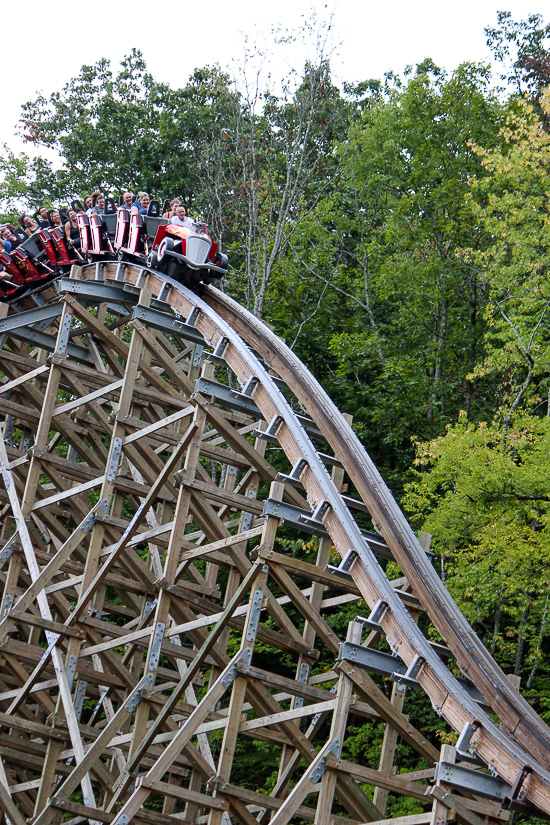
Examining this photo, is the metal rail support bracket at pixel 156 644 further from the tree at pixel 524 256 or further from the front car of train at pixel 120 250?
the tree at pixel 524 256

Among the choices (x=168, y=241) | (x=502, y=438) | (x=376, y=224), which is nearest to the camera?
(x=168, y=241)

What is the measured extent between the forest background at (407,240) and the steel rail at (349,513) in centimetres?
306

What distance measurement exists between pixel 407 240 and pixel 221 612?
41.6ft

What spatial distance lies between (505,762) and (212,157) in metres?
16.4

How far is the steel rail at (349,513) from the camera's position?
6301 mm

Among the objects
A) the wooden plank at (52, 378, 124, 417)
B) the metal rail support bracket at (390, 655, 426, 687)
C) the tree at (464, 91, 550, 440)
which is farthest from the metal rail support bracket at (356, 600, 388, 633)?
the tree at (464, 91, 550, 440)

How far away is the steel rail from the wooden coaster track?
0.02 m

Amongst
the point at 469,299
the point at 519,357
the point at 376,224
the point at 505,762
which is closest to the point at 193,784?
the point at 505,762

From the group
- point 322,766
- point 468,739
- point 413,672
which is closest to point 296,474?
point 413,672

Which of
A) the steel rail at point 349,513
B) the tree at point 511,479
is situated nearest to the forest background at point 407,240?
the tree at point 511,479

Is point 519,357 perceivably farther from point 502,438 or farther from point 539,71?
point 539,71

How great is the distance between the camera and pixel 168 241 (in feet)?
35.2

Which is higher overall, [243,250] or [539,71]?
[539,71]

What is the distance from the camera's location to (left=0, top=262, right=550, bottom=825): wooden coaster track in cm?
686
